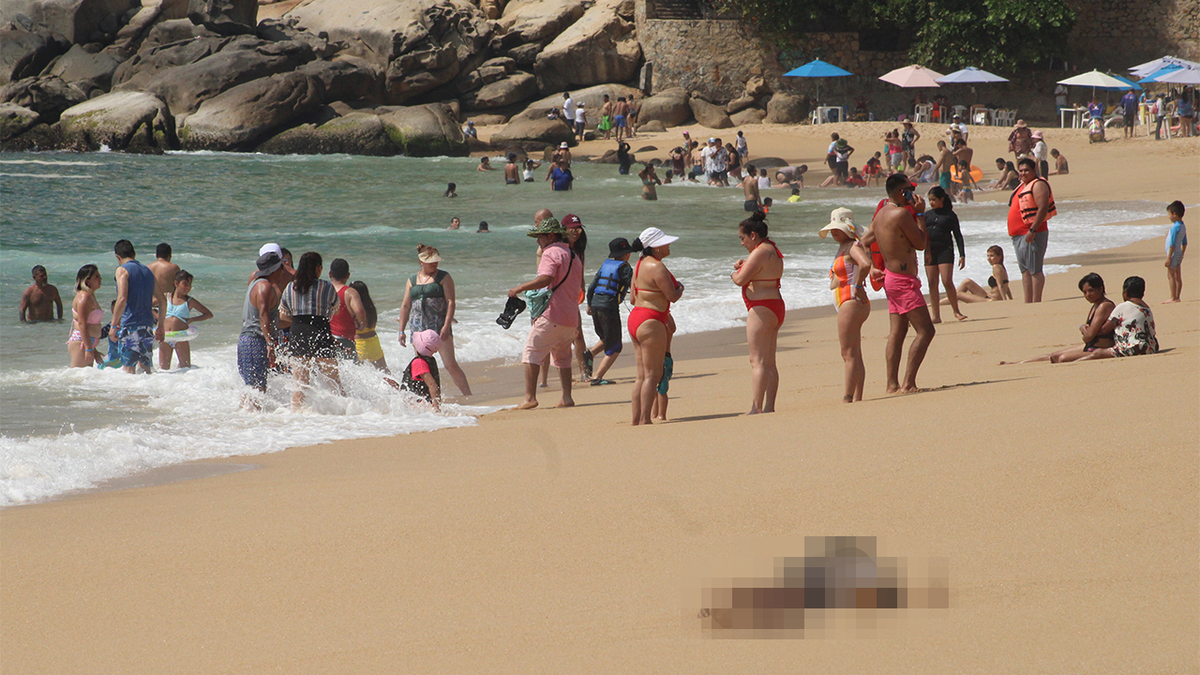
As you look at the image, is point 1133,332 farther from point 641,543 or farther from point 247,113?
point 247,113

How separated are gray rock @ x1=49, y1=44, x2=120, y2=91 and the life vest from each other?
36.8m

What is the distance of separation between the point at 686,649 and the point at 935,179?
2444 centimetres

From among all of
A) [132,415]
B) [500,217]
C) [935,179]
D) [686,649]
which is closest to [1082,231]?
[935,179]

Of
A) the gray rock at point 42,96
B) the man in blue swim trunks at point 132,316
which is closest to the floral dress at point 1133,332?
the man in blue swim trunks at point 132,316

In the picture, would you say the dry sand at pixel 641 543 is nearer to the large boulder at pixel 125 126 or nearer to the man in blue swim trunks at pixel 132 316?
the man in blue swim trunks at pixel 132 316

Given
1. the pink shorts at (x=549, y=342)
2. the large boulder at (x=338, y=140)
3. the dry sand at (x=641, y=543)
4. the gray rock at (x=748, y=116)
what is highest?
the gray rock at (x=748, y=116)

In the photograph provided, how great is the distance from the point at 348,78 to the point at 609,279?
32681 mm

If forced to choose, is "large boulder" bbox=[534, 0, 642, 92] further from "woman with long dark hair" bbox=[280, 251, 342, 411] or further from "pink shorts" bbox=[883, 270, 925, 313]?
"pink shorts" bbox=[883, 270, 925, 313]

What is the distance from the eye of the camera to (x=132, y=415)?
7.76 m

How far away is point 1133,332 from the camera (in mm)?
6742

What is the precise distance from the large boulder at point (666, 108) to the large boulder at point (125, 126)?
1658cm

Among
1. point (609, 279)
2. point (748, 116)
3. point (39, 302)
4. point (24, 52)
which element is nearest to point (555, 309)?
point (609, 279)

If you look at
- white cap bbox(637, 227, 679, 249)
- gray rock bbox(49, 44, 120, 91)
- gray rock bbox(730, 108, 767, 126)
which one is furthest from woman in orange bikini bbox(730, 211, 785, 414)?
gray rock bbox(49, 44, 120, 91)

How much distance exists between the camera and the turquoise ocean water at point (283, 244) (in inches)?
271
